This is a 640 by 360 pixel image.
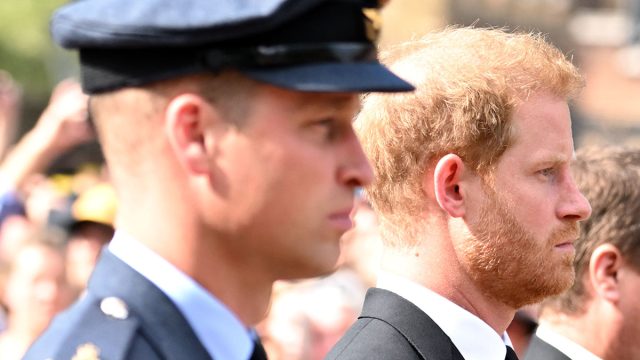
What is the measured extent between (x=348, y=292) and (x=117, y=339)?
17.5 feet

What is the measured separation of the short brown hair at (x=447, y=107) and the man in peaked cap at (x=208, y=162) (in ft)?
2.95

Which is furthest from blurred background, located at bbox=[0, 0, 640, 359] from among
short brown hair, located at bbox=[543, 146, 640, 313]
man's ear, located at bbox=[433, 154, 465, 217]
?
man's ear, located at bbox=[433, 154, 465, 217]

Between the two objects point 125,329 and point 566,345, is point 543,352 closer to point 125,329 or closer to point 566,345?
point 566,345

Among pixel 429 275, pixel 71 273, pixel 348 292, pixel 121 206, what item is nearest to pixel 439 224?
pixel 429 275

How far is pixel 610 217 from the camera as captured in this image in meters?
3.72

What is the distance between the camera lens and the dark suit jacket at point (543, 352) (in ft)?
11.7

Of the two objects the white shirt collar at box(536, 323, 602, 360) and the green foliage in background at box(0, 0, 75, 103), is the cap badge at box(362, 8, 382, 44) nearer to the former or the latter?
the white shirt collar at box(536, 323, 602, 360)

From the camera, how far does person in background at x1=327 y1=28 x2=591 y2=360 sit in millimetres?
3094

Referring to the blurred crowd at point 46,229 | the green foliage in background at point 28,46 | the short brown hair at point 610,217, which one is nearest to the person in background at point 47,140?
the blurred crowd at point 46,229

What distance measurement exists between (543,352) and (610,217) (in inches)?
16.8

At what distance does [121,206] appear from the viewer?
7.32ft

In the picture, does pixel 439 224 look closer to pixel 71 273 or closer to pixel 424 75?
pixel 424 75

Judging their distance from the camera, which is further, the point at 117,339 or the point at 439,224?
the point at 439,224

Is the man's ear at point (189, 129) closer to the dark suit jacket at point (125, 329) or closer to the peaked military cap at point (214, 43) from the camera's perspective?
the peaked military cap at point (214, 43)
